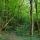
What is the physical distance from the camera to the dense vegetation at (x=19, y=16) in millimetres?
8975

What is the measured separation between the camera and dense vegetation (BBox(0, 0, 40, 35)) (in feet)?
29.4

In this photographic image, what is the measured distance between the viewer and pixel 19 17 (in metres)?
10.1

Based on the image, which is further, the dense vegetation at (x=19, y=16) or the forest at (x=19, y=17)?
the dense vegetation at (x=19, y=16)

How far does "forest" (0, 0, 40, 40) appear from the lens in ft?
29.0

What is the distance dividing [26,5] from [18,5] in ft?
2.37

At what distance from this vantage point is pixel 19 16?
10.0 meters

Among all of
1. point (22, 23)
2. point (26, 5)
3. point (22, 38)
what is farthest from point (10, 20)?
point (22, 38)

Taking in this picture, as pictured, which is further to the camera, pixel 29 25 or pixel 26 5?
pixel 26 5

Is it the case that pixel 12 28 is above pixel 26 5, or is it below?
below

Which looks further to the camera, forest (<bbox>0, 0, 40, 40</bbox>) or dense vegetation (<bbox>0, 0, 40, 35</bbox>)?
dense vegetation (<bbox>0, 0, 40, 35</bbox>)

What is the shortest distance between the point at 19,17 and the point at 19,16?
8cm

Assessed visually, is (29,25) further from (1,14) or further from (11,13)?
(1,14)

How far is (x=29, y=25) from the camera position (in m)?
9.28

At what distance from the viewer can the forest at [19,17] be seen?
8.85 m
